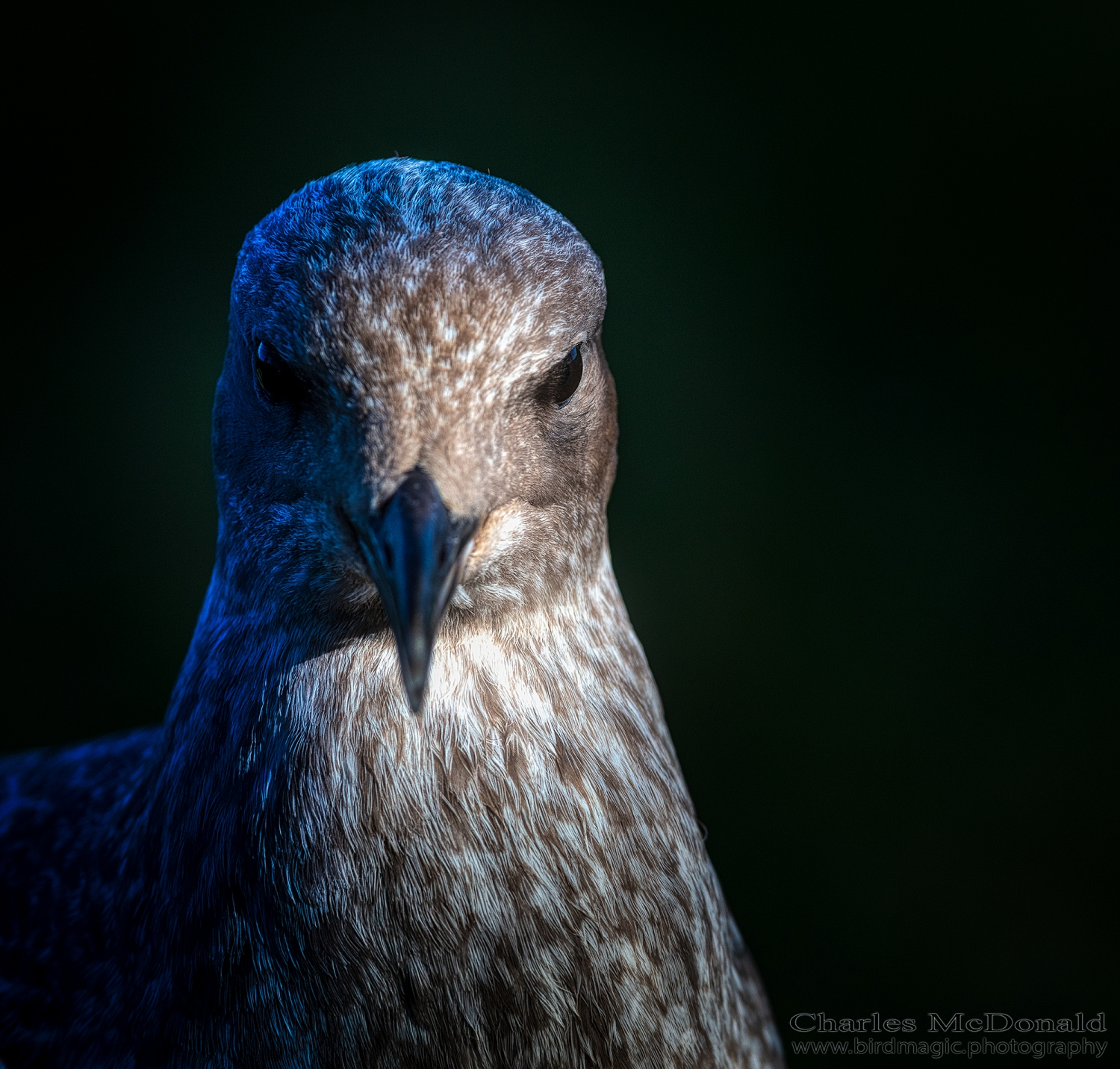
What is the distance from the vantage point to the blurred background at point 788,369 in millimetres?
3490

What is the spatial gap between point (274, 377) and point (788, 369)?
8.83 ft

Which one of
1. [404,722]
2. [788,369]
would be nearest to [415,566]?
[404,722]

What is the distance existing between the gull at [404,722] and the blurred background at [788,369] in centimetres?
207

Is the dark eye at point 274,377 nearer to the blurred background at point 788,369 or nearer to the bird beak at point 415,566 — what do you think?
the bird beak at point 415,566

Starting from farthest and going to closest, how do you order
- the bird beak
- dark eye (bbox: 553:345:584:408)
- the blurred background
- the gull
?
1. the blurred background
2. dark eye (bbox: 553:345:584:408)
3. the gull
4. the bird beak

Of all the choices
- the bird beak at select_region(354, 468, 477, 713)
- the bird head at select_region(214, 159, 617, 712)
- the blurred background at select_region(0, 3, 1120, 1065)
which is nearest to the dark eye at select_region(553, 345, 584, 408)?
the bird head at select_region(214, 159, 617, 712)

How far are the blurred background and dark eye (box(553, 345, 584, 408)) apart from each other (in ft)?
6.65

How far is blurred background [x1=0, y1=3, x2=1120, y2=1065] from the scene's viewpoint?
3.49m

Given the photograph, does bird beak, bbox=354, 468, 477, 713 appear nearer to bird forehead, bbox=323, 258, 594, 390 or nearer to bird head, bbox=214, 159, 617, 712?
bird head, bbox=214, 159, 617, 712

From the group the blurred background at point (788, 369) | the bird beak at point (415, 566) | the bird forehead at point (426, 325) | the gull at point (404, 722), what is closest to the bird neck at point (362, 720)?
the gull at point (404, 722)

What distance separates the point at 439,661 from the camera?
1.48 metres

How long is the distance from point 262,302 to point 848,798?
118 inches

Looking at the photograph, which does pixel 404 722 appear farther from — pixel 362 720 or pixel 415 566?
pixel 415 566

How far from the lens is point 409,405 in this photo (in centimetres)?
125
